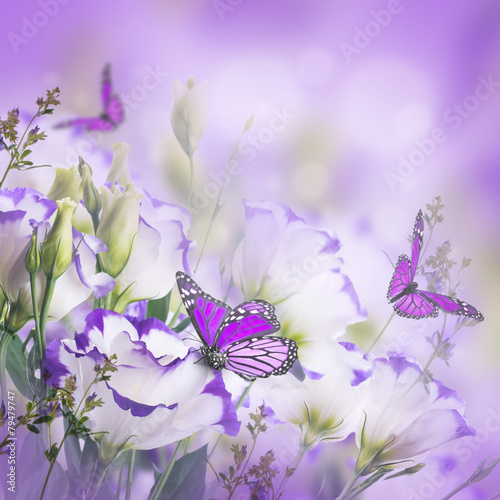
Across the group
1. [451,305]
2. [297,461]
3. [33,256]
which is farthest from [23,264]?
[451,305]

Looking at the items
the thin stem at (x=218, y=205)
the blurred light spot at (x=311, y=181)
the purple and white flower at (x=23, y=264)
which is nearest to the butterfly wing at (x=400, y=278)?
the blurred light spot at (x=311, y=181)

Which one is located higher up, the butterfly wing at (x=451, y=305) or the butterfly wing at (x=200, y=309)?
the butterfly wing at (x=200, y=309)

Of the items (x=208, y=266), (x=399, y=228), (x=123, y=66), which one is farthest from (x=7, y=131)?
(x=399, y=228)

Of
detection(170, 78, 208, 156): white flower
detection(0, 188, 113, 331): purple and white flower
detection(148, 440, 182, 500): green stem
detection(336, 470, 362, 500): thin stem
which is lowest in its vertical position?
detection(336, 470, 362, 500): thin stem

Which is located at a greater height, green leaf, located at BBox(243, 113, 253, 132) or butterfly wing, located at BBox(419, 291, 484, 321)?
green leaf, located at BBox(243, 113, 253, 132)

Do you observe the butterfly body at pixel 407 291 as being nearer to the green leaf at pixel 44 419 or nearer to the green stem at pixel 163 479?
the green stem at pixel 163 479

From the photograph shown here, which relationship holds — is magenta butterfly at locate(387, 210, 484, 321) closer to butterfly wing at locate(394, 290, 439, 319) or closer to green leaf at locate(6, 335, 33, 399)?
butterfly wing at locate(394, 290, 439, 319)

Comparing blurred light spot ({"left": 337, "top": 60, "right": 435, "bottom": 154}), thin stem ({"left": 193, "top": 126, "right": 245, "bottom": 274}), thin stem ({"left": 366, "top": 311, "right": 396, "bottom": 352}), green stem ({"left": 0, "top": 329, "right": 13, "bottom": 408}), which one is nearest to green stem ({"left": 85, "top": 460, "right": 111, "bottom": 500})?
green stem ({"left": 0, "top": 329, "right": 13, "bottom": 408})
